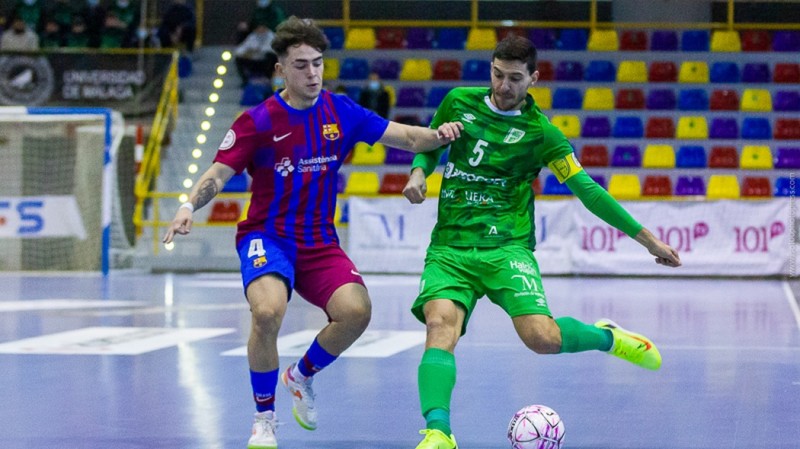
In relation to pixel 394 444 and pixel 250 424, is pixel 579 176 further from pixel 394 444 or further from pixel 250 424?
pixel 250 424

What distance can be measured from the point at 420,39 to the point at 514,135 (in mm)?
18481

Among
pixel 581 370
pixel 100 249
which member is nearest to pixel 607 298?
pixel 581 370

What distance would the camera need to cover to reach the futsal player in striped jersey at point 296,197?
557 centimetres

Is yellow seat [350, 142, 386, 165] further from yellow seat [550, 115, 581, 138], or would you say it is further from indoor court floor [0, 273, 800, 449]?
indoor court floor [0, 273, 800, 449]

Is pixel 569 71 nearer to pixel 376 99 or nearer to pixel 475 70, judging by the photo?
pixel 475 70

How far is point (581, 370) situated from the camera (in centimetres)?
822

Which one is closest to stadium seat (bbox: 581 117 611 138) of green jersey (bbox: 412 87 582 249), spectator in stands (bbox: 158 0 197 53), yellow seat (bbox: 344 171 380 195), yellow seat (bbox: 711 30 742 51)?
yellow seat (bbox: 711 30 742 51)

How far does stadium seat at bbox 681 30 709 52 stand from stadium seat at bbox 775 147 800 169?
313cm

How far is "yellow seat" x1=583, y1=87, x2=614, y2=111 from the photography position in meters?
22.5

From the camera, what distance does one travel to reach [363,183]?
2075 cm

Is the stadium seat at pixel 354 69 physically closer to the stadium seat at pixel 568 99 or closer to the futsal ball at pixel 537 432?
the stadium seat at pixel 568 99

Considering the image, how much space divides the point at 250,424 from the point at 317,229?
3.50 feet

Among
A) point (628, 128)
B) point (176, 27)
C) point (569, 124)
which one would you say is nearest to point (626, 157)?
point (628, 128)

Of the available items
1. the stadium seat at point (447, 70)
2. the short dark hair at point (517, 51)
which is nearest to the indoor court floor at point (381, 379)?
the short dark hair at point (517, 51)
